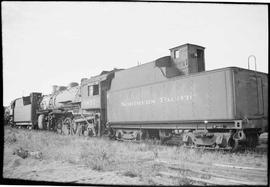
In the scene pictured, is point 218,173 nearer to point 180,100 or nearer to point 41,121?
point 180,100

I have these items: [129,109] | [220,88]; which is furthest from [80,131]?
[220,88]

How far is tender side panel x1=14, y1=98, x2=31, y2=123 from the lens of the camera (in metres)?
20.0

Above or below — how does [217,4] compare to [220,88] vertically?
above

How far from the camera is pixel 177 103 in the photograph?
29.4ft

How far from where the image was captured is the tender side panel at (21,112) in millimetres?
A: 19956

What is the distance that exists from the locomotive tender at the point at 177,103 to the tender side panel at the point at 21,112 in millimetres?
6133

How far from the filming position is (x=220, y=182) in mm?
5410

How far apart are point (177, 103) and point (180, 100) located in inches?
7.0

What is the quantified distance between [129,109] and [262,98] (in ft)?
17.1

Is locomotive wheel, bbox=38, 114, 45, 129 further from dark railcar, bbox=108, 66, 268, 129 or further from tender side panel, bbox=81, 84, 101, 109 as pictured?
dark railcar, bbox=108, 66, 268, 129

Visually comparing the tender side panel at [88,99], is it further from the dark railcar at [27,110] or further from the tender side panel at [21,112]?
the tender side panel at [21,112]

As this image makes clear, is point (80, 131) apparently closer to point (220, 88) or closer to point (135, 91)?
point (135, 91)

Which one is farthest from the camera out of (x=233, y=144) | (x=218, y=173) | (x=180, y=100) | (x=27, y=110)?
(x=27, y=110)

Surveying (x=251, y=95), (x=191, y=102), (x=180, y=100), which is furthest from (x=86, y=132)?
(x=251, y=95)
